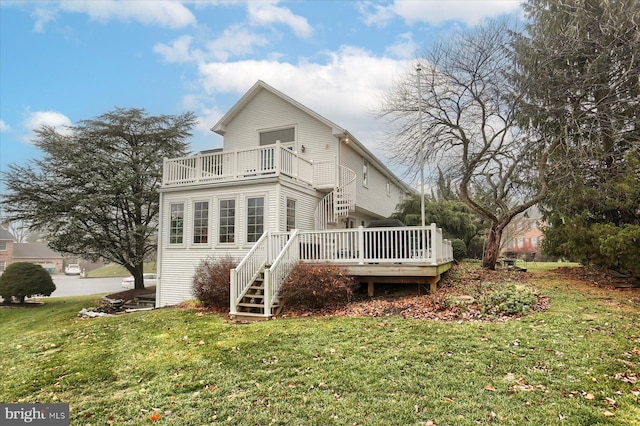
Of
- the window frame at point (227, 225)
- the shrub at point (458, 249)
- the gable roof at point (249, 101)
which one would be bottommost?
the shrub at point (458, 249)

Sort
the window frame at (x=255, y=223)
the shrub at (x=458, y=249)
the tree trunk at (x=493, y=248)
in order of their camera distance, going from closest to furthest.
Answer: the window frame at (x=255, y=223), the tree trunk at (x=493, y=248), the shrub at (x=458, y=249)

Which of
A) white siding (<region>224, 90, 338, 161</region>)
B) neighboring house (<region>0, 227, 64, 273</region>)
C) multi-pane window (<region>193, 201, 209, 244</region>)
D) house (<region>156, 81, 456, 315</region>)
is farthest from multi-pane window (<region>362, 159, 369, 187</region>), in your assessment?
neighboring house (<region>0, 227, 64, 273</region>)

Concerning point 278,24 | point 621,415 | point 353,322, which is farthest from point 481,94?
point 621,415

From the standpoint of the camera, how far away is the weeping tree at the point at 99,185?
688 inches

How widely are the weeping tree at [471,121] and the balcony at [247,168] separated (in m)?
3.34

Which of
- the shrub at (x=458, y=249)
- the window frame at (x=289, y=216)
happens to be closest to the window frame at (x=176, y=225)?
the window frame at (x=289, y=216)

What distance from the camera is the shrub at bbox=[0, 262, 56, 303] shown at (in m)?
17.4

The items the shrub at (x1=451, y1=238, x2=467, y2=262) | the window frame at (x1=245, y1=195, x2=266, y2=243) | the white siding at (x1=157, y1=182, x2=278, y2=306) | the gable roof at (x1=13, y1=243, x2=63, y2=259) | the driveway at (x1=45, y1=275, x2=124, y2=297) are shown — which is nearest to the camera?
the window frame at (x1=245, y1=195, x2=266, y2=243)

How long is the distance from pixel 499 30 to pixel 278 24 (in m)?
8.33

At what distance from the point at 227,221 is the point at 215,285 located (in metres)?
3.43

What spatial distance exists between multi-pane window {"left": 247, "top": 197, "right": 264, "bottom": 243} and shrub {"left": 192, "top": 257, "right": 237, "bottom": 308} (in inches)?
74.3

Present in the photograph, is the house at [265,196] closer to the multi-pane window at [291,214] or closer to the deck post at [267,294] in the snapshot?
the multi-pane window at [291,214]

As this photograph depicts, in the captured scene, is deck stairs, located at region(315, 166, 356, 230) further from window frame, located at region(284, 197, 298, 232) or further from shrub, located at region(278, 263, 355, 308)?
shrub, located at region(278, 263, 355, 308)

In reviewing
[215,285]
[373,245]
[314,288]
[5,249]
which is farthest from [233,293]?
[5,249]
